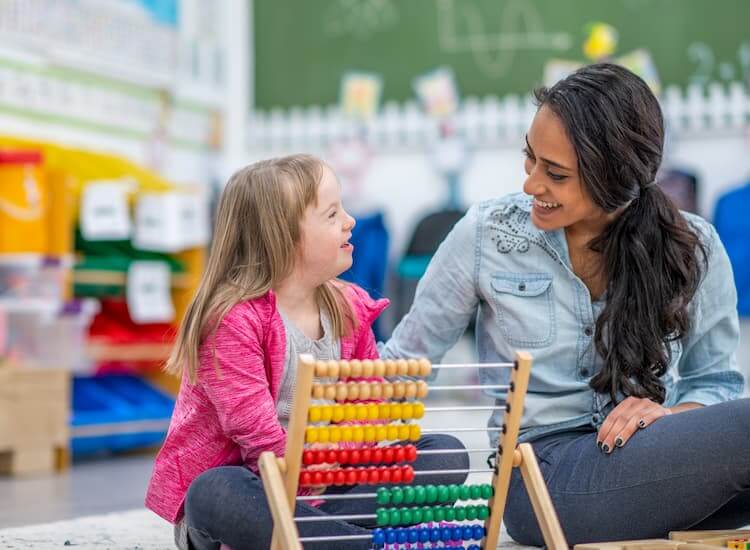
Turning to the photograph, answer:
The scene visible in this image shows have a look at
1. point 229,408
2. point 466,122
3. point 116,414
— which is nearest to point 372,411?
point 229,408

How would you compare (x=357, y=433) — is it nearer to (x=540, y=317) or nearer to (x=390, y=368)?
(x=390, y=368)

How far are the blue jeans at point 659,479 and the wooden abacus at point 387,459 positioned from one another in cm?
27

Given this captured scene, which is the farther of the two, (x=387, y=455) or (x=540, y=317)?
(x=540, y=317)

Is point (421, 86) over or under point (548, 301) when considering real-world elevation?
over

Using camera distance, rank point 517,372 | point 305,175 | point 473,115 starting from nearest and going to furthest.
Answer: point 517,372, point 305,175, point 473,115

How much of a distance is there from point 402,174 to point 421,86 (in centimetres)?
49

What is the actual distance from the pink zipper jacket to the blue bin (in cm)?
229

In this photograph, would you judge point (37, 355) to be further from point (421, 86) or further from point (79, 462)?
point (421, 86)

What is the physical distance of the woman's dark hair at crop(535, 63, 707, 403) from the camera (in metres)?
1.92

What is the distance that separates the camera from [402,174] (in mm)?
6230

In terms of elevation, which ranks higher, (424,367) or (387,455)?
(424,367)

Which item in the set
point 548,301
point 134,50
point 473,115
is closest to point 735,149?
point 473,115

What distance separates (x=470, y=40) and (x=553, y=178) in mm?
4283

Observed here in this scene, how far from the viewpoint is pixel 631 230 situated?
2016 mm
